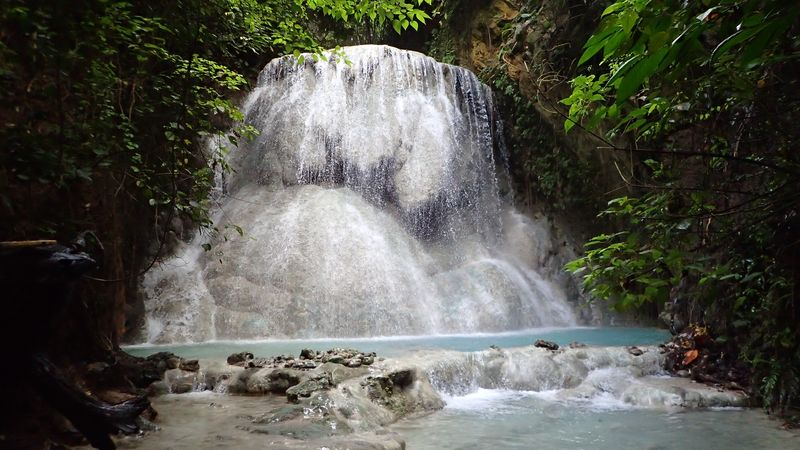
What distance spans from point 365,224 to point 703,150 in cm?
841

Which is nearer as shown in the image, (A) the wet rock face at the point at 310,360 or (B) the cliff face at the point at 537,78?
(A) the wet rock face at the point at 310,360

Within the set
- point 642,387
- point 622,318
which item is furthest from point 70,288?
point 622,318

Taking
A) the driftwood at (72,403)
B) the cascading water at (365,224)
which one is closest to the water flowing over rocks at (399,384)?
the driftwood at (72,403)

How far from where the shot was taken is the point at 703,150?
100 inches

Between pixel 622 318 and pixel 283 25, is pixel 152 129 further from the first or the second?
pixel 622 318

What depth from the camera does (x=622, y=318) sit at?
1078cm

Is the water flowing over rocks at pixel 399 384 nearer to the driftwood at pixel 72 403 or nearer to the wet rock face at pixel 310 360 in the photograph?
the wet rock face at pixel 310 360

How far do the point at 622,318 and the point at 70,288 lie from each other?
35.7 ft

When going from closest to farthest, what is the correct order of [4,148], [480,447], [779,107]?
[4,148], [779,107], [480,447]

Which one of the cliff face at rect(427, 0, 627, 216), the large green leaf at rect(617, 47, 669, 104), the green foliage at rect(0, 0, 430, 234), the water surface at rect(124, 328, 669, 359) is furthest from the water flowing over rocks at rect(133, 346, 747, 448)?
the cliff face at rect(427, 0, 627, 216)

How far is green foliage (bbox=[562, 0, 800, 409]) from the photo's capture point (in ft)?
3.21

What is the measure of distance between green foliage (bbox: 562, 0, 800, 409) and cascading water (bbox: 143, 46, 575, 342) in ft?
18.6

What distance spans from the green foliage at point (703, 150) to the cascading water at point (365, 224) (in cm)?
566

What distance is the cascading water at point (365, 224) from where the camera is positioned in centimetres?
880
